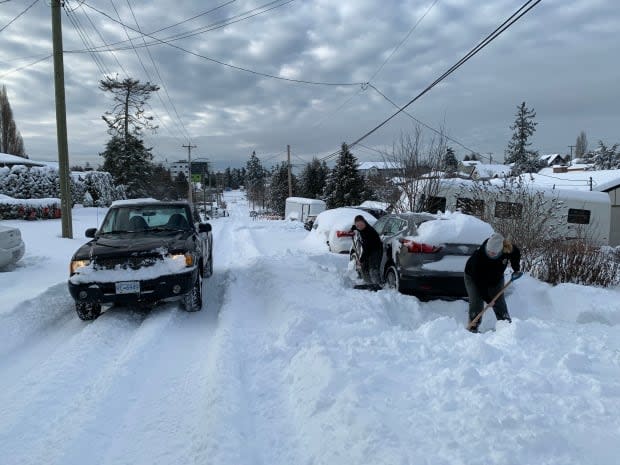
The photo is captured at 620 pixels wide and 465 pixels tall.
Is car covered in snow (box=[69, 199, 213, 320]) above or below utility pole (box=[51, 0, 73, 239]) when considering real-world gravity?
below

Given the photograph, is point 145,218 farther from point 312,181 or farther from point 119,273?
point 312,181

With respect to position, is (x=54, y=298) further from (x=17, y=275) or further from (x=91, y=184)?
(x=91, y=184)

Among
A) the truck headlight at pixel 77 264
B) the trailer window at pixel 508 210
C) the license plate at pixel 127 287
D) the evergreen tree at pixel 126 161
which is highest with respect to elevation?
the evergreen tree at pixel 126 161

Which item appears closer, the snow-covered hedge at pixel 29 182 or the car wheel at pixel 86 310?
the car wheel at pixel 86 310

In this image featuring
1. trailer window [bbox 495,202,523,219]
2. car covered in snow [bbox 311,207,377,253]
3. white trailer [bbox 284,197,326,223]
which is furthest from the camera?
white trailer [bbox 284,197,326,223]

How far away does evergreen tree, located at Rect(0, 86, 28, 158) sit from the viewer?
159ft

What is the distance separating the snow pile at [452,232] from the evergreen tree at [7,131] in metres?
56.5

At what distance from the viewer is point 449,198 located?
62.2 ft

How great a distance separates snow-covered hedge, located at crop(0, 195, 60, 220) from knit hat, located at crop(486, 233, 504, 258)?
72.5 feet

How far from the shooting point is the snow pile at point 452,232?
22.5ft

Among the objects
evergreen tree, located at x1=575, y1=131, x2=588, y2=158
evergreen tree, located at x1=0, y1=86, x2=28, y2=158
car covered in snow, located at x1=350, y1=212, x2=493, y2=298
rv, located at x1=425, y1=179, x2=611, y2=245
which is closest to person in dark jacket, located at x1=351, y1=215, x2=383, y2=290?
car covered in snow, located at x1=350, y1=212, x2=493, y2=298

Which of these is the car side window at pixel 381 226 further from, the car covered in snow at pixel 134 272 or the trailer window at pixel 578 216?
the trailer window at pixel 578 216

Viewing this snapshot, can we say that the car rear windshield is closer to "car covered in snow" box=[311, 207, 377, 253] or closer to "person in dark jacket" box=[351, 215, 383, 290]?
"person in dark jacket" box=[351, 215, 383, 290]

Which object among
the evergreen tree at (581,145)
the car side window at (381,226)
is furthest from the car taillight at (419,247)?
the evergreen tree at (581,145)
